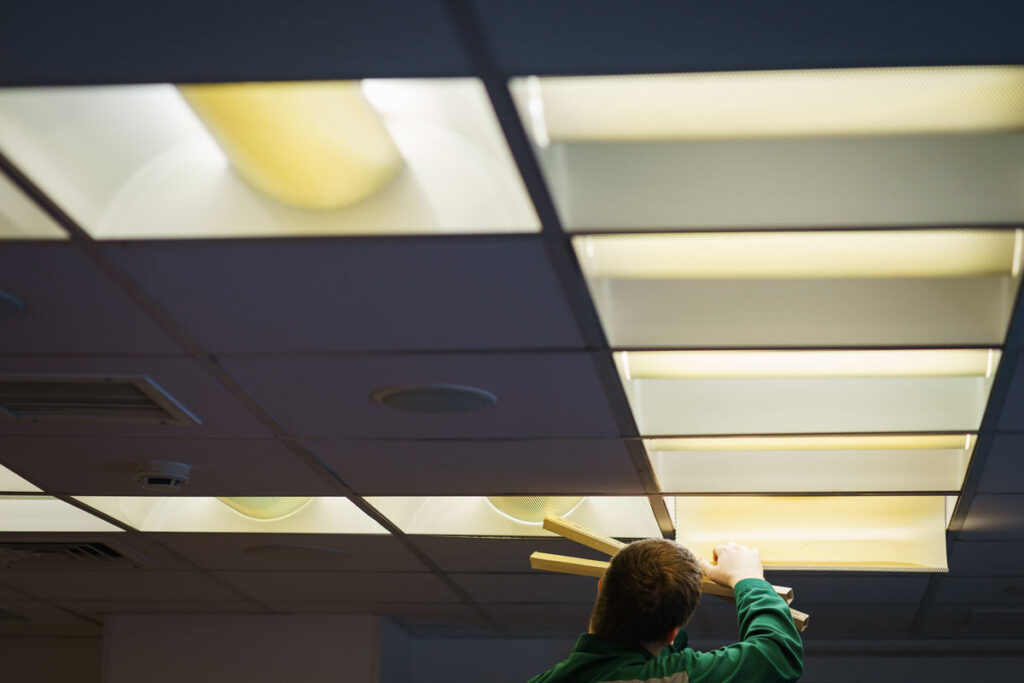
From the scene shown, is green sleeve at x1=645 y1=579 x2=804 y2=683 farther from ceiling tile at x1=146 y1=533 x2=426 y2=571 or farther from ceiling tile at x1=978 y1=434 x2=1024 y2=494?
ceiling tile at x1=146 y1=533 x2=426 y2=571

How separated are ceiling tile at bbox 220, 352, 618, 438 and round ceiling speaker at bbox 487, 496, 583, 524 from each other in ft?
2.82

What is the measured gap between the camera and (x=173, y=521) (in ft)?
13.5

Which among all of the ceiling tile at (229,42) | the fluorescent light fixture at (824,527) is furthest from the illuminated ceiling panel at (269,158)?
the fluorescent light fixture at (824,527)

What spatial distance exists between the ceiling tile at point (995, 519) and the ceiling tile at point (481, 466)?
1.02 meters

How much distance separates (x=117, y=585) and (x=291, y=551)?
1.19 metres

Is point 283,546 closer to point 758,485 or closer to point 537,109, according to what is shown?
point 758,485

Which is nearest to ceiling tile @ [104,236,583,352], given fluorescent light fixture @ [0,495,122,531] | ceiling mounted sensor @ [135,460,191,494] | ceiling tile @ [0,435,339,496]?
ceiling tile @ [0,435,339,496]

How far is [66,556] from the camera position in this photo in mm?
4523

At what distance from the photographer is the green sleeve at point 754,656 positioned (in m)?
1.46

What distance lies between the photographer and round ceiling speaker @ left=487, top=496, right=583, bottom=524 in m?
→ 3.67

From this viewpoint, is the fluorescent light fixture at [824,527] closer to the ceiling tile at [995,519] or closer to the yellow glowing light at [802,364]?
the ceiling tile at [995,519]

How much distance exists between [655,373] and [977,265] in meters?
0.78

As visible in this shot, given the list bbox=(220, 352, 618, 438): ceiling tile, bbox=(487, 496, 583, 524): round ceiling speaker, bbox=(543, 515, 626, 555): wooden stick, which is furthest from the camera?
bbox=(487, 496, 583, 524): round ceiling speaker

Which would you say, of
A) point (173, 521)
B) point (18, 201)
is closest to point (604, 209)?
point (18, 201)
